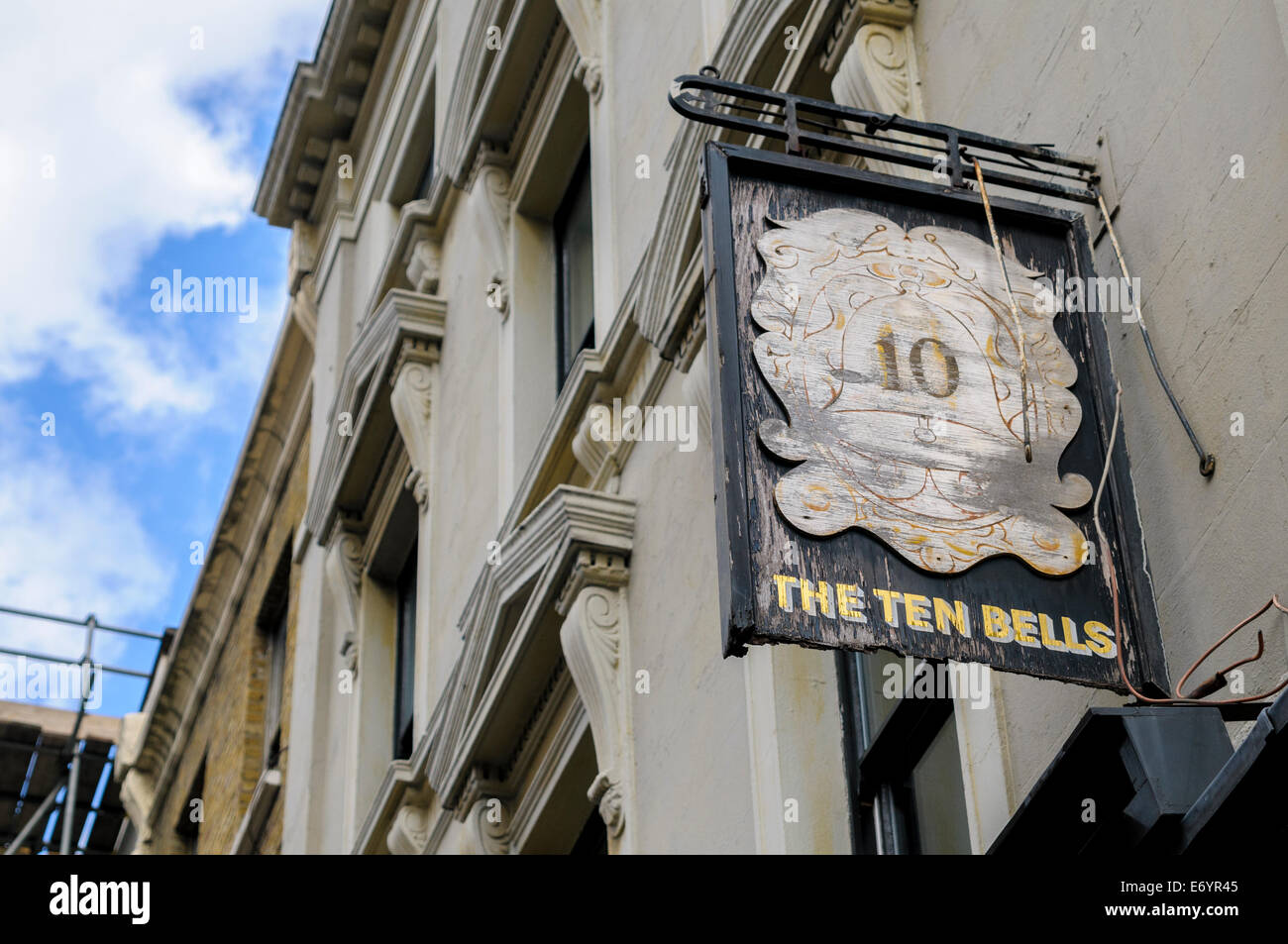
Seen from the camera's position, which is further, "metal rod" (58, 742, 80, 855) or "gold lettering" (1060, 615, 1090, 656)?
"metal rod" (58, 742, 80, 855)

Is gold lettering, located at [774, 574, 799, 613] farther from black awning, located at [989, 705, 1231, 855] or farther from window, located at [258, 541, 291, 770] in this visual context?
window, located at [258, 541, 291, 770]

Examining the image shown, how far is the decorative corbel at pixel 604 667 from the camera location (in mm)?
9547

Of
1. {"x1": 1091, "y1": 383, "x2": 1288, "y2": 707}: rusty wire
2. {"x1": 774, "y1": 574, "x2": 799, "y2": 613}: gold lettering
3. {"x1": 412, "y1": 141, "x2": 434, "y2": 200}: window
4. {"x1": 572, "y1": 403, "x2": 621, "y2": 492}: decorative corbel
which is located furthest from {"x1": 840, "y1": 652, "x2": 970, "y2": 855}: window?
{"x1": 412, "y1": 141, "x2": 434, "y2": 200}: window

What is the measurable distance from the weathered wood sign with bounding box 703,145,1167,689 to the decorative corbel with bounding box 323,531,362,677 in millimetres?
10744

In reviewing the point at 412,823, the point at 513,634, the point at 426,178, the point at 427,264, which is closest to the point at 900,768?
the point at 513,634

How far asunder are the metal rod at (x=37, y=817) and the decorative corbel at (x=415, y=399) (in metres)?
14.2

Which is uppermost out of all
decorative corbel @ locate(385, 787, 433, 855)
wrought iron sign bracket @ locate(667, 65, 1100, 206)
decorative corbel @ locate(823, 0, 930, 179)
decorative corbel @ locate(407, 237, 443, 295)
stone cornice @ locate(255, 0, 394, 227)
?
stone cornice @ locate(255, 0, 394, 227)

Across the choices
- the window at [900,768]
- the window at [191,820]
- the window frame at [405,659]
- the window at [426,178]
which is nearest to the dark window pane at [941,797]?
the window at [900,768]

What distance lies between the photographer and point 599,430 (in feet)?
35.1

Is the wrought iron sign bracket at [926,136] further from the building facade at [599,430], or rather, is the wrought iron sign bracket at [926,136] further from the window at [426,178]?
the window at [426,178]

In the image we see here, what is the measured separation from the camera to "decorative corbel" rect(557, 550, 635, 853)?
9.55 metres

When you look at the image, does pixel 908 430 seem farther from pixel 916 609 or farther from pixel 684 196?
pixel 684 196

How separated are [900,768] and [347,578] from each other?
964cm
